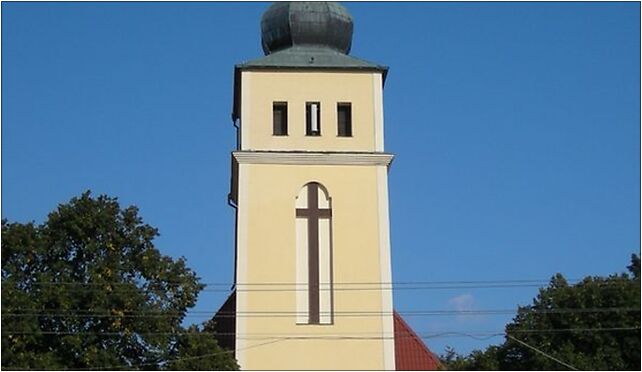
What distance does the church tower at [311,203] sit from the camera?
26.7m

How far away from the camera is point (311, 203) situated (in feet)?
91.4

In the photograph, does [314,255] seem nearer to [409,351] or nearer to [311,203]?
[311,203]

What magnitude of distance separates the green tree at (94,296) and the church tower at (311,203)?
8.16 ft

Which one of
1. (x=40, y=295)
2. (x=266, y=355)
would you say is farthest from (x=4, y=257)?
(x=266, y=355)

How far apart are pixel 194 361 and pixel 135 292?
174 cm

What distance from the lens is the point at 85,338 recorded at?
23.5 meters

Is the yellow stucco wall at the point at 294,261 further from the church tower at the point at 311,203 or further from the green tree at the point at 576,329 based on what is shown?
the green tree at the point at 576,329

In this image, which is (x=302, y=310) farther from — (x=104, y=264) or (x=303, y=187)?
(x=104, y=264)

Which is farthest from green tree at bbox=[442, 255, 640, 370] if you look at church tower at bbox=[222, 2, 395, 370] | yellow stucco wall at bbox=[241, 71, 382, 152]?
yellow stucco wall at bbox=[241, 71, 382, 152]

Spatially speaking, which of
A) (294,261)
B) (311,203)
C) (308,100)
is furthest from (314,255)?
(308,100)

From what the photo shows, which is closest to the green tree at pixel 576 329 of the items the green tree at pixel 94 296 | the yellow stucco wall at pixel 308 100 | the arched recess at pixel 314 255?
the arched recess at pixel 314 255

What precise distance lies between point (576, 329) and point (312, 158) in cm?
695

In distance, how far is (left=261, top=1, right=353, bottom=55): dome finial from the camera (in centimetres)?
2950

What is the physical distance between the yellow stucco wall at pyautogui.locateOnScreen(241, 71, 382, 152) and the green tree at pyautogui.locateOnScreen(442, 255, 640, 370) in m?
5.28
